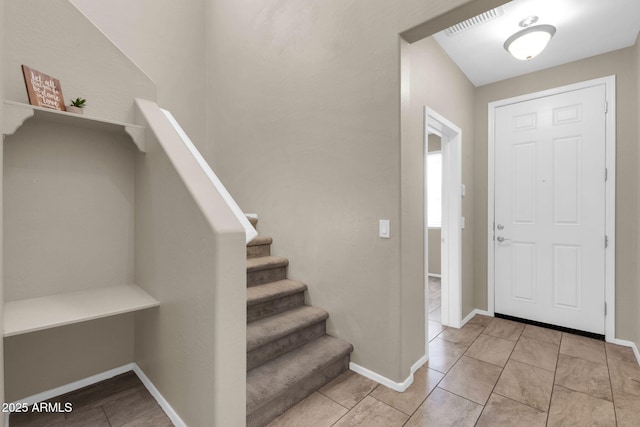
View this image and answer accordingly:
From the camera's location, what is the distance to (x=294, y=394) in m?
1.82

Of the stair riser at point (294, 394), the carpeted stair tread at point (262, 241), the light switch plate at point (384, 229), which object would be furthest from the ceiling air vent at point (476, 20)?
the stair riser at point (294, 394)

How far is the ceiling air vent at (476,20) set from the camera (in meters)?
2.23

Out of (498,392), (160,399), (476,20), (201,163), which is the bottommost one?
(498,392)

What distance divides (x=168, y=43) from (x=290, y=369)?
3427 millimetres

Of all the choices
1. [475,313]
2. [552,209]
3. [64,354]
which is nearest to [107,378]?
[64,354]

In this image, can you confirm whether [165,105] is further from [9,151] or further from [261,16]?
[9,151]

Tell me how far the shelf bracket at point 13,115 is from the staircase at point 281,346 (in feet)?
5.07

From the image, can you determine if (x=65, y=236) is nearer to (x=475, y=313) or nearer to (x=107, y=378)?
(x=107, y=378)

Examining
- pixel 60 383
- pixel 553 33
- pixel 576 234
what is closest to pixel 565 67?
pixel 553 33

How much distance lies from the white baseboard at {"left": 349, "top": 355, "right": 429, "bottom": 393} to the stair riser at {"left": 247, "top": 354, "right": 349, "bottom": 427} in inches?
3.1

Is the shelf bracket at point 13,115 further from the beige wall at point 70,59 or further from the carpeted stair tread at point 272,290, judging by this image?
the carpeted stair tread at point 272,290

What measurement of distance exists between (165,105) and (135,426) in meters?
2.88

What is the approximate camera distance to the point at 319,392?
1951 mm

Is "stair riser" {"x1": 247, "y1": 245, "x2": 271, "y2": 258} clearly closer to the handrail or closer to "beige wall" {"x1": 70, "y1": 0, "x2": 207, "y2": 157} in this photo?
the handrail
